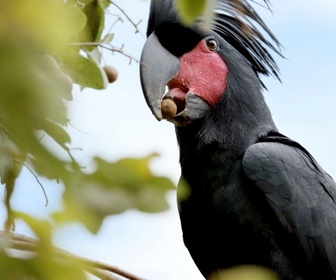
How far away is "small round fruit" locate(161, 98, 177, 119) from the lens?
2.64 meters

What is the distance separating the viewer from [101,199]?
0.49 meters

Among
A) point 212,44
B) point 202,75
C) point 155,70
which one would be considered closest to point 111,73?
point 155,70

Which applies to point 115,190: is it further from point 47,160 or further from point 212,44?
point 212,44

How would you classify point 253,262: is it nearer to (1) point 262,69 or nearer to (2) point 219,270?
(2) point 219,270

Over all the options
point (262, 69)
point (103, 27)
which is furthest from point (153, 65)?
point (103, 27)

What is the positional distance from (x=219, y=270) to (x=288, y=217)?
0.34 metres

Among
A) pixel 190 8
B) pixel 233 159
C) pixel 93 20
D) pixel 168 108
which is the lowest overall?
pixel 233 159

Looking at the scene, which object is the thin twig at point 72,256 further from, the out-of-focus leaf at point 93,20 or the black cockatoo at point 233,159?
the black cockatoo at point 233,159

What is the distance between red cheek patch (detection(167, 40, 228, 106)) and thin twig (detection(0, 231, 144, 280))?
57.5 inches

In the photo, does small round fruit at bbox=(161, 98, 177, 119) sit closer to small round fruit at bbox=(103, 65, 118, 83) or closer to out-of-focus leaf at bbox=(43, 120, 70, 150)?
small round fruit at bbox=(103, 65, 118, 83)

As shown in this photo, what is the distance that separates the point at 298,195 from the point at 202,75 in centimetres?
63

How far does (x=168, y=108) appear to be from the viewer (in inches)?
105

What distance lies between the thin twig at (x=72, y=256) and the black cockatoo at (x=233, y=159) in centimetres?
122

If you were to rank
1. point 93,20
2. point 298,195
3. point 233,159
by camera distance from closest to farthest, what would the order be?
point 93,20, point 298,195, point 233,159
